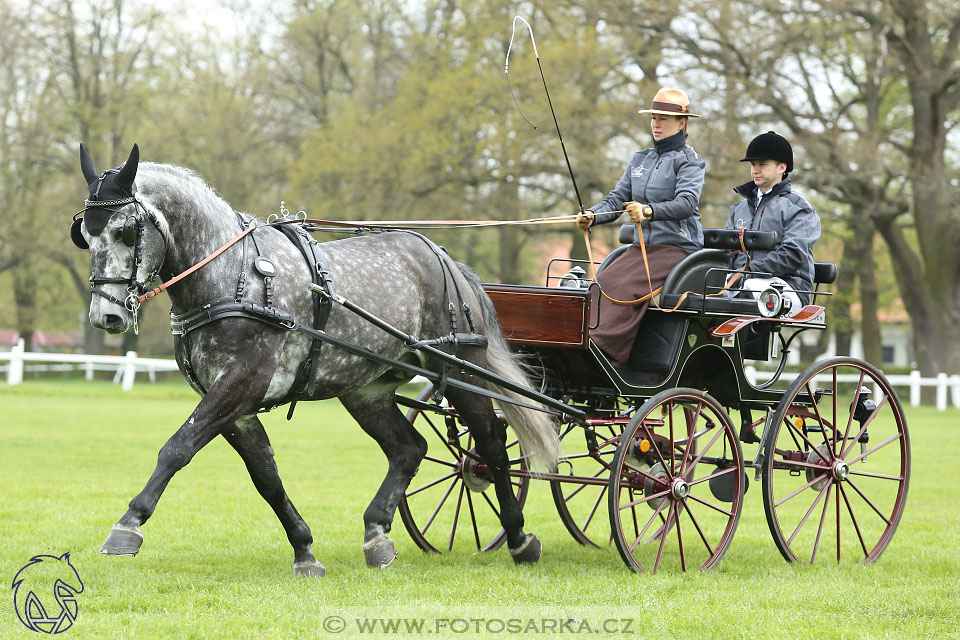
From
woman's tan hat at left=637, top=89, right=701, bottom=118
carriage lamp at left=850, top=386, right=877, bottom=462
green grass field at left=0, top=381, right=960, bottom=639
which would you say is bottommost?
green grass field at left=0, top=381, right=960, bottom=639

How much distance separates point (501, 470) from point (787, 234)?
237 cm

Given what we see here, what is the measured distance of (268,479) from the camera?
572cm

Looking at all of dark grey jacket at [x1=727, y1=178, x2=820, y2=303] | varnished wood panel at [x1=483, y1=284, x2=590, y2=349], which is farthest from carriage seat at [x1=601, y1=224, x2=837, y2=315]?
varnished wood panel at [x1=483, y1=284, x2=590, y2=349]

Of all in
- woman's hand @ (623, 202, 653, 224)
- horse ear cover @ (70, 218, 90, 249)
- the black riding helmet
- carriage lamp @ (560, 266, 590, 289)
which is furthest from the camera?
the black riding helmet

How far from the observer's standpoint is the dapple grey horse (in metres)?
4.97

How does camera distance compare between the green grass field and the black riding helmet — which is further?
the black riding helmet

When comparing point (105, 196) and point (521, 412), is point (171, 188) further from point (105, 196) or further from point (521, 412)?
point (521, 412)

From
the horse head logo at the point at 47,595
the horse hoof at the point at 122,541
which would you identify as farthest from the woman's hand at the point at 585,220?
the horse head logo at the point at 47,595

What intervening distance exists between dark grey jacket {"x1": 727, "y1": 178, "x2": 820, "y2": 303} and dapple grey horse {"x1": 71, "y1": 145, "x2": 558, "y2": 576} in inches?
73.3

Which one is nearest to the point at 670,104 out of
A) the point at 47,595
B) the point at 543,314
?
the point at 543,314

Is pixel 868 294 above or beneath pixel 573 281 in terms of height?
above

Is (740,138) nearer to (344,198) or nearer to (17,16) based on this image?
(344,198)

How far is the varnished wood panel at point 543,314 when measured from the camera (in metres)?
6.16

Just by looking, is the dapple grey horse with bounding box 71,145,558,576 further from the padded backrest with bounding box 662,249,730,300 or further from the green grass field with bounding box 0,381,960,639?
the padded backrest with bounding box 662,249,730,300
